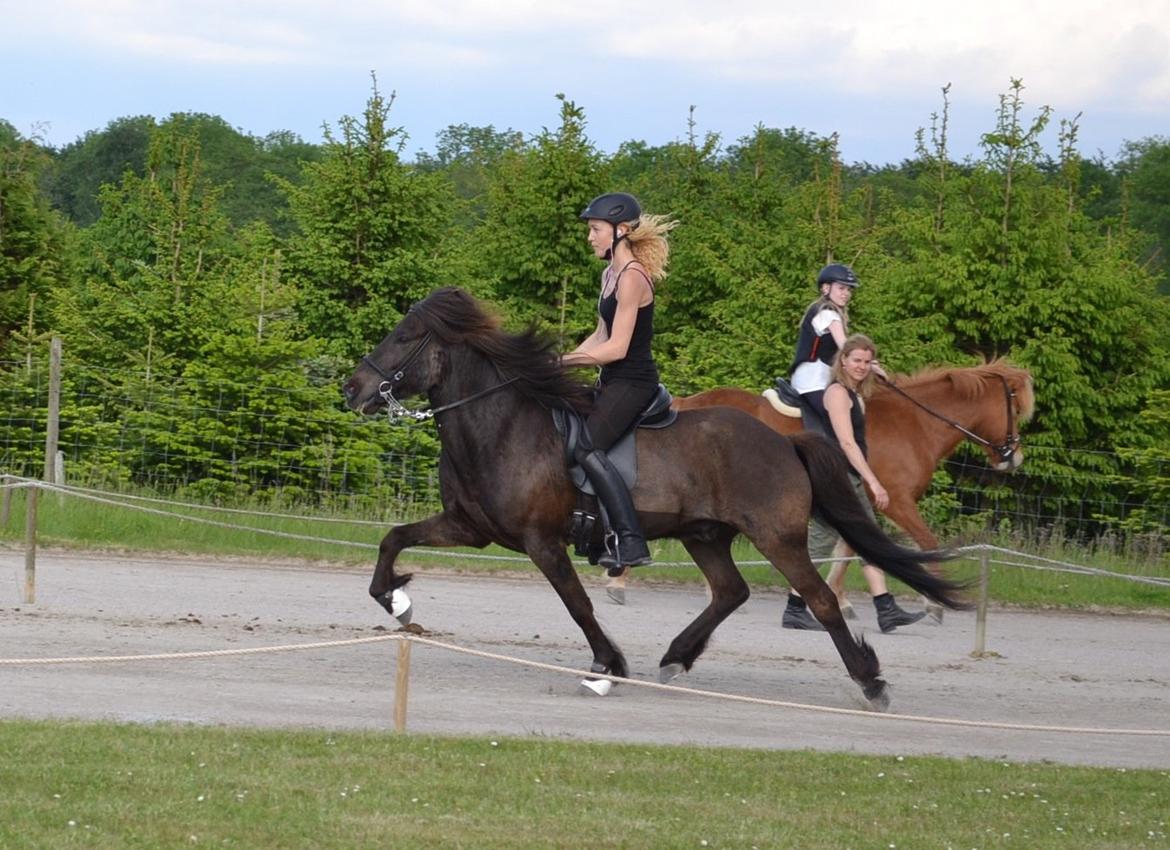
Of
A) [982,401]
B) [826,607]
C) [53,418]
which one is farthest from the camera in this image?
[53,418]

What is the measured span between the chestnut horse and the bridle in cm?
464

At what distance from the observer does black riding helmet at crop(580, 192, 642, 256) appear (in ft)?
33.9

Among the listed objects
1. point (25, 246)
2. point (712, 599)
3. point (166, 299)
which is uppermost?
point (25, 246)

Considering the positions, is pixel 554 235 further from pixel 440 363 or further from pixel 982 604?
pixel 440 363

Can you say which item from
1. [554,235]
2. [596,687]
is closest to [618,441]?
[596,687]

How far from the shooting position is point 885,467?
15055 mm

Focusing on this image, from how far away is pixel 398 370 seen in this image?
10.3 m

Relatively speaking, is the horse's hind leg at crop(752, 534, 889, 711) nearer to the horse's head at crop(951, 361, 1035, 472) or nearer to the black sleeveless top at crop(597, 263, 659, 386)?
the black sleeveless top at crop(597, 263, 659, 386)

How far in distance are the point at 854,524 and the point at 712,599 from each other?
103cm

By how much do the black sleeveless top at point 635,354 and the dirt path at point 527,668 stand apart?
194 cm

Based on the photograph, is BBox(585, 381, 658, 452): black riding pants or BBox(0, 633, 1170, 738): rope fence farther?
BBox(585, 381, 658, 452): black riding pants

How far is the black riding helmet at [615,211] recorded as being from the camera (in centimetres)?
1033

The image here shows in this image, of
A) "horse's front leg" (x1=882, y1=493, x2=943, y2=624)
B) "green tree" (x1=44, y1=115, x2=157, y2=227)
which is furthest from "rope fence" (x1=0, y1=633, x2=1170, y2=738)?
"green tree" (x1=44, y1=115, x2=157, y2=227)

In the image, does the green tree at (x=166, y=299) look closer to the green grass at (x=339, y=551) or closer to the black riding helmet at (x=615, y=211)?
the green grass at (x=339, y=551)
